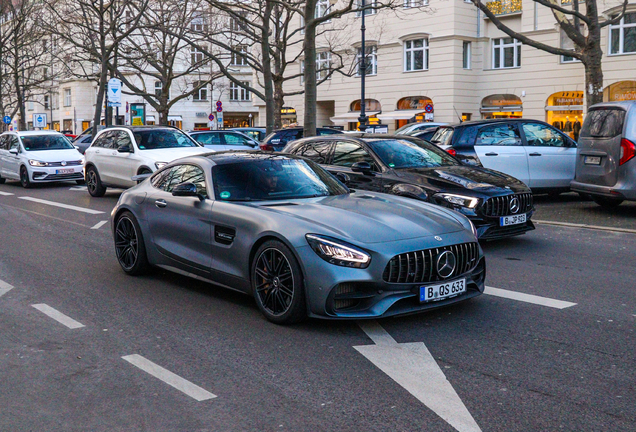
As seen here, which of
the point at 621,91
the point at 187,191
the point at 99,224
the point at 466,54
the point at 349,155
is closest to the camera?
the point at 187,191

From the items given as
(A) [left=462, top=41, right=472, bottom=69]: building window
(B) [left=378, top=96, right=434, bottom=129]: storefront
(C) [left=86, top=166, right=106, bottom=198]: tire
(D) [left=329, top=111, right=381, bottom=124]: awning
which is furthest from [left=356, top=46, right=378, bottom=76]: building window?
(C) [left=86, top=166, right=106, bottom=198]: tire

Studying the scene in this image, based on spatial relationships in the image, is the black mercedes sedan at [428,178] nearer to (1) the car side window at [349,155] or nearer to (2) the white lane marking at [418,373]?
(1) the car side window at [349,155]

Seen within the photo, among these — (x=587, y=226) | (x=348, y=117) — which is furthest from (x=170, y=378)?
(x=348, y=117)

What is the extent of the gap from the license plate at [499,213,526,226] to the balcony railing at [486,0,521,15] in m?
34.0

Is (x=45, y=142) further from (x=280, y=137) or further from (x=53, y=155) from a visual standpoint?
(x=280, y=137)

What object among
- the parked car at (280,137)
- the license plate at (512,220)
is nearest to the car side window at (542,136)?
the license plate at (512,220)

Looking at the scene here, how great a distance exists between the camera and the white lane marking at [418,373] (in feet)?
13.8

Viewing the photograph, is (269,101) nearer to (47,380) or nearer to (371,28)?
(371,28)

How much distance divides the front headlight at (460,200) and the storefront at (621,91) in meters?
30.1

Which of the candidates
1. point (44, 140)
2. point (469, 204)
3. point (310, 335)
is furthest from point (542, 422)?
point (44, 140)

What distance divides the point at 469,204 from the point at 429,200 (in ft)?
1.71

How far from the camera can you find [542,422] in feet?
13.4

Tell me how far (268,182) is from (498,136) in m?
8.31

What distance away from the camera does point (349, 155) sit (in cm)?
1120
